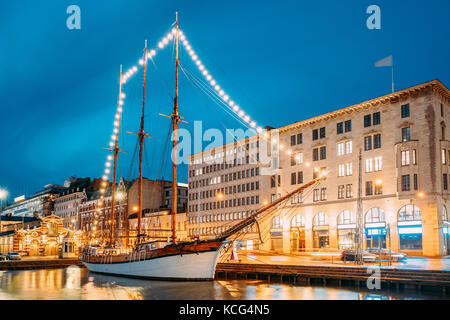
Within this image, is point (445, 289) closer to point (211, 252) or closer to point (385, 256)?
point (385, 256)

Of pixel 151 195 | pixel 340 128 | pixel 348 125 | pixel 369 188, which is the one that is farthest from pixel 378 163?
pixel 151 195

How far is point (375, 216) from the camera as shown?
58.2 m

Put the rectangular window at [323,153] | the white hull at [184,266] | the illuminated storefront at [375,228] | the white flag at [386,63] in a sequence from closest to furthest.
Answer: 1. the white hull at [184,266]
2. the white flag at [386,63]
3. the illuminated storefront at [375,228]
4. the rectangular window at [323,153]

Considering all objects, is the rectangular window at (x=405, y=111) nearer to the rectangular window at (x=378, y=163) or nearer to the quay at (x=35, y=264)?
the rectangular window at (x=378, y=163)

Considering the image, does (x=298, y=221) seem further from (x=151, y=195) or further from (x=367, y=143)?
(x=151, y=195)

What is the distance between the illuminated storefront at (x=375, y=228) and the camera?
2245 inches

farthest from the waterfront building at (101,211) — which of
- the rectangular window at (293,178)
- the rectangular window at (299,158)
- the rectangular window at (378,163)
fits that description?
the rectangular window at (378,163)

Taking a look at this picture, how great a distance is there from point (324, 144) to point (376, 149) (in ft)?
30.9

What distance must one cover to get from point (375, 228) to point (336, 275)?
82.1ft

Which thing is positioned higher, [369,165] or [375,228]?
[369,165]

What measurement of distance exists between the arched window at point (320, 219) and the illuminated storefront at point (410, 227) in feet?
40.1

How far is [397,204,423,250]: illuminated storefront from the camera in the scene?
174ft

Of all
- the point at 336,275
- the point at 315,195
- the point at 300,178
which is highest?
the point at 300,178
